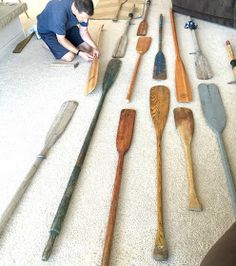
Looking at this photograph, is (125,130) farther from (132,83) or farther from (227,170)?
(227,170)

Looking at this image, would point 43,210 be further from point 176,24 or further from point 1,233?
point 176,24

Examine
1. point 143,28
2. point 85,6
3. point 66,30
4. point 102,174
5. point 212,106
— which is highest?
point 85,6

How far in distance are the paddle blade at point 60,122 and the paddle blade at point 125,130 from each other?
0.36 m

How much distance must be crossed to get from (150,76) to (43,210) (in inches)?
55.2

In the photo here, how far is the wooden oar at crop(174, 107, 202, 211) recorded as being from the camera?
146 centimetres

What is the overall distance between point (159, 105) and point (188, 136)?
37 cm

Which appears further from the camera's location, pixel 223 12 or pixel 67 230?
pixel 223 12

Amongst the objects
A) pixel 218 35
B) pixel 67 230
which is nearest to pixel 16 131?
pixel 67 230

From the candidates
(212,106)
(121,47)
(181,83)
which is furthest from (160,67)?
(212,106)

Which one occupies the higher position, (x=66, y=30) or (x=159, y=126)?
(x=66, y=30)

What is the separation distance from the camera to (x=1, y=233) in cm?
142

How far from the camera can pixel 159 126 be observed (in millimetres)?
1902

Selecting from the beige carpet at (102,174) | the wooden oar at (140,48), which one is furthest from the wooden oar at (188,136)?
the wooden oar at (140,48)

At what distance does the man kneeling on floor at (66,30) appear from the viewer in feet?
7.73
